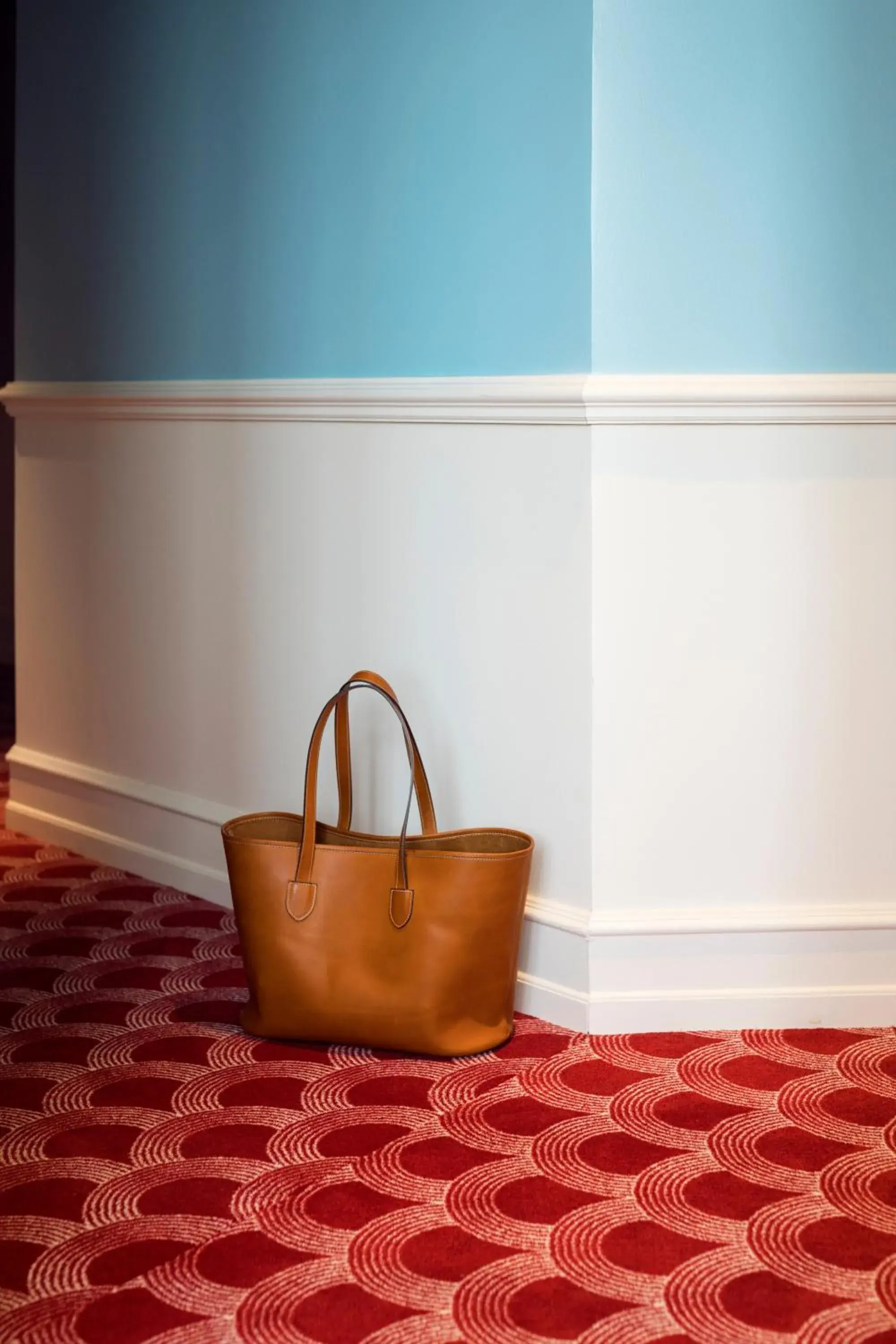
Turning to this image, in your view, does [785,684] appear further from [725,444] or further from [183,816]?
[183,816]

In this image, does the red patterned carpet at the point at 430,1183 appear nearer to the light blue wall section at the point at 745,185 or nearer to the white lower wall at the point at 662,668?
the white lower wall at the point at 662,668

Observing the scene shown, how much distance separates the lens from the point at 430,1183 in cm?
189

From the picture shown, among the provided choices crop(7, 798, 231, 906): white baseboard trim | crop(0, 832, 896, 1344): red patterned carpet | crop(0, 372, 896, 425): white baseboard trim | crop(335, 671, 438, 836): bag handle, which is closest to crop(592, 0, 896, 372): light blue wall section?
crop(0, 372, 896, 425): white baseboard trim

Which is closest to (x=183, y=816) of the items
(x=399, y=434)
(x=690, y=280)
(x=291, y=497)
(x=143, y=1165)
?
(x=291, y=497)

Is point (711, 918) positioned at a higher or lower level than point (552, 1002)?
higher

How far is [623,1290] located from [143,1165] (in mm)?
646

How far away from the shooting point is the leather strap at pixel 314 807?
2236mm

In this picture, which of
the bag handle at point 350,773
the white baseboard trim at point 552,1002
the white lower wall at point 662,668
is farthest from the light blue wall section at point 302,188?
the white baseboard trim at point 552,1002

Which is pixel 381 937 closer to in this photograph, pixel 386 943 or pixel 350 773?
pixel 386 943

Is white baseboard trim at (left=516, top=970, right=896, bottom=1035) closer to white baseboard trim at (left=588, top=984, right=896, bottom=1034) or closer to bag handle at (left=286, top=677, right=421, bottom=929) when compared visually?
white baseboard trim at (left=588, top=984, right=896, bottom=1034)

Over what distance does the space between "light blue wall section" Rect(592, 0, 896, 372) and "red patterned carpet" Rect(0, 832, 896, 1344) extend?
3.50ft

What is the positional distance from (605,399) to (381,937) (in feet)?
2.84

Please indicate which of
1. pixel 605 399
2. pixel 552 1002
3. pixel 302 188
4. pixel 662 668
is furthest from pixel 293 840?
pixel 302 188

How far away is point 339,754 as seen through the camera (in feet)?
8.15
